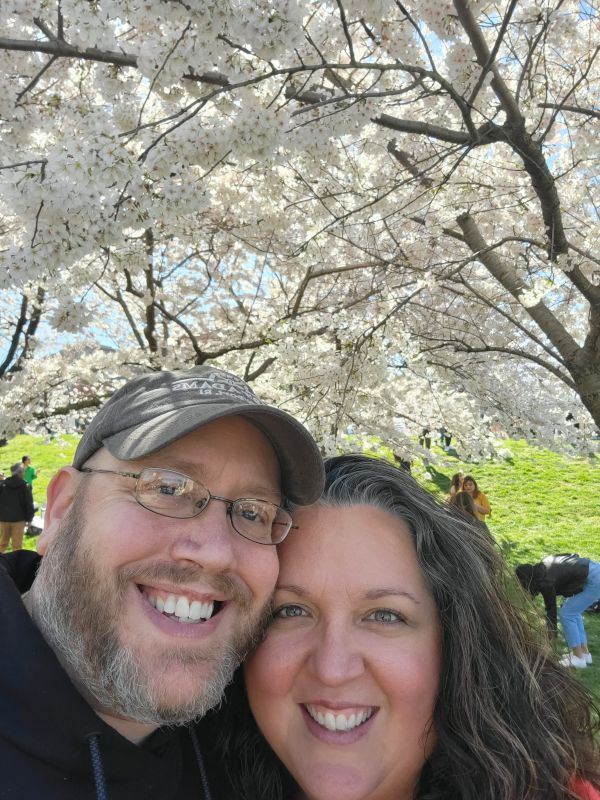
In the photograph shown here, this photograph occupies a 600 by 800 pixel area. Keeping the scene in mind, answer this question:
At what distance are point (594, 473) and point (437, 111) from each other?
33.1 feet

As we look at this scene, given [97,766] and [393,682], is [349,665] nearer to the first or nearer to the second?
[393,682]

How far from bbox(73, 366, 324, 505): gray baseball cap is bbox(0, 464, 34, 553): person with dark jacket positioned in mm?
8025

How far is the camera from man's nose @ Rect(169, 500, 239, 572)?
133cm

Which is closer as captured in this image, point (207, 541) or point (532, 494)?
point (207, 541)

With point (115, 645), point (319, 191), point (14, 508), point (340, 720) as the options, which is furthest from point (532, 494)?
point (115, 645)

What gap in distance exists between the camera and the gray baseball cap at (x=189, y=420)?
1.39 meters

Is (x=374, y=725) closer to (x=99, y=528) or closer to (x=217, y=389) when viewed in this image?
(x=99, y=528)

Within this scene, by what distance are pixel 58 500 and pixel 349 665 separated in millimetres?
862

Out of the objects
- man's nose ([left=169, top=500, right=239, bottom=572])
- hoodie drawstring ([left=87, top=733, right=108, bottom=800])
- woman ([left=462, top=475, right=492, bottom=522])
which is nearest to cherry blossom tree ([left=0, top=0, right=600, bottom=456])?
woman ([left=462, top=475, right=492, bottom=522])

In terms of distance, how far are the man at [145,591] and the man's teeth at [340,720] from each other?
0.24 m

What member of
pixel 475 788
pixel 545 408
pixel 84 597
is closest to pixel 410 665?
pixel 475 788

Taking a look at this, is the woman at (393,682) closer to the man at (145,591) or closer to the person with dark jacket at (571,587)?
the man at (145,591)

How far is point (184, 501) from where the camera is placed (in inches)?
54.7

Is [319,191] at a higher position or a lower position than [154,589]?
higher
